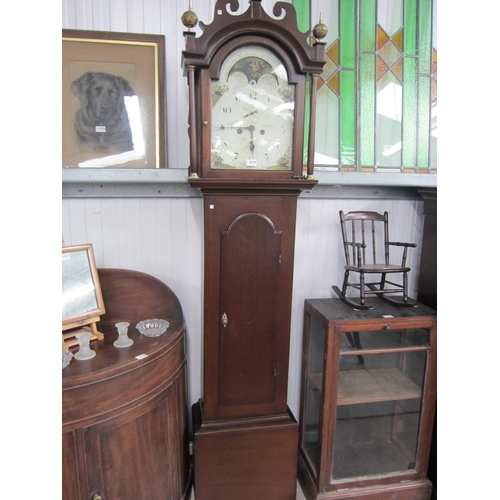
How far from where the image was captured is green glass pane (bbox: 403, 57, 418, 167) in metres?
1.90

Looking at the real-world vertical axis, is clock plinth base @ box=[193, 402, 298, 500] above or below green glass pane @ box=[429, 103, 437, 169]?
below

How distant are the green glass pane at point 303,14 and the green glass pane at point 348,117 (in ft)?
0.92

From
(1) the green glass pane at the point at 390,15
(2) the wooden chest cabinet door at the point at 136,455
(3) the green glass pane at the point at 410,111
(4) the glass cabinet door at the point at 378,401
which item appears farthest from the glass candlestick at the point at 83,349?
(1) the green glass pane at the point at 390,15

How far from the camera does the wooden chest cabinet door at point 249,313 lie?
4.88 feet

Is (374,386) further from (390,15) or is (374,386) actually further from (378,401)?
(390,15)

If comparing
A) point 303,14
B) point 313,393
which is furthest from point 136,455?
point 303,14

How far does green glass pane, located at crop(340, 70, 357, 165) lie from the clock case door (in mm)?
578

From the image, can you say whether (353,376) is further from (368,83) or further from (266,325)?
(368,83)

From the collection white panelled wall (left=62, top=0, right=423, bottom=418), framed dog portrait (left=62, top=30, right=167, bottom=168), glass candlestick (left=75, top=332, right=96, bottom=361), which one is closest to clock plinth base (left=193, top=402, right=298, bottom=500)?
white panelled wall (left=62, top=0, right=423, bottom=418)

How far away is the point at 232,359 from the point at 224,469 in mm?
513

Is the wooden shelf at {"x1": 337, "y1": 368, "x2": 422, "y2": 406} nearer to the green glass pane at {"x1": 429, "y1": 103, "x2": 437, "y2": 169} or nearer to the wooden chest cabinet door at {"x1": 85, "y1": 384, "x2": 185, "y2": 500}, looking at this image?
the wooden chest cabinet door at {"x1": 85, "y1": 384, "x2": 185, "y2": 500}

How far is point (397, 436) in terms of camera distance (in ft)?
6.10

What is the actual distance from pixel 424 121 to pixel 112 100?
157 cm

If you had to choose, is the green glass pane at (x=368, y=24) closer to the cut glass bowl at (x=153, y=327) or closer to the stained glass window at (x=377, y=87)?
the stained glass window at (x=377, y=87)
